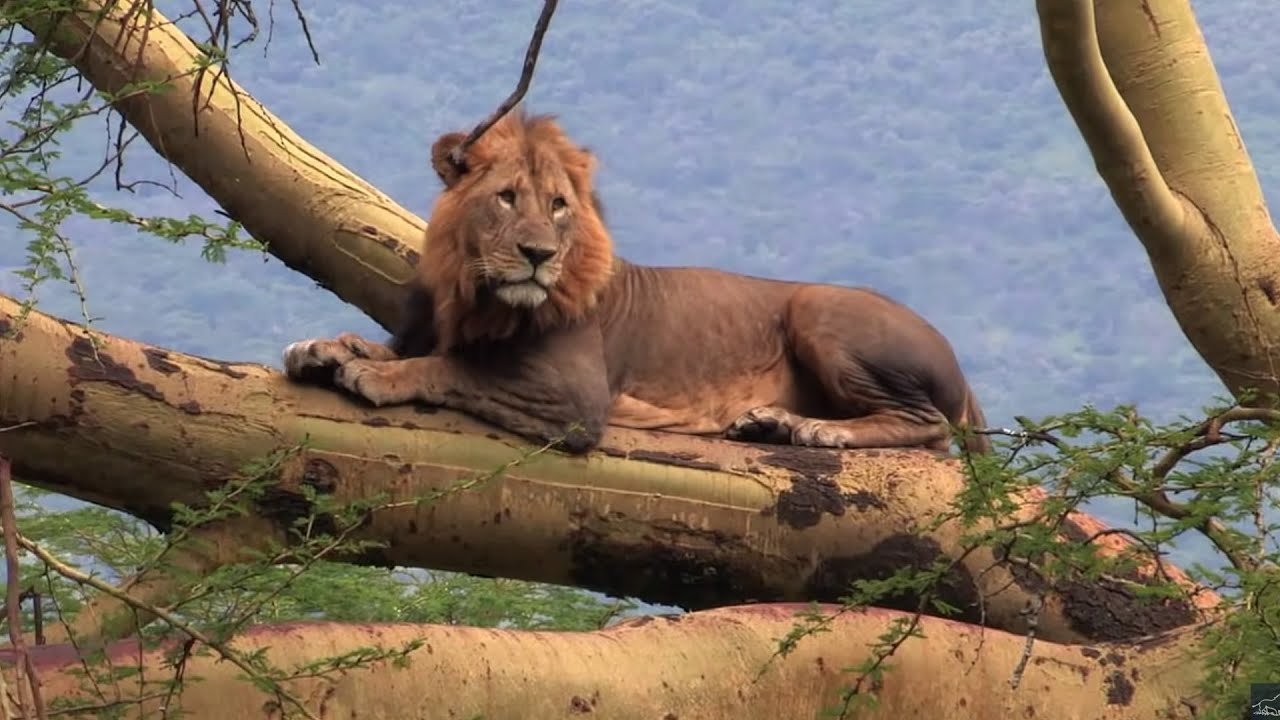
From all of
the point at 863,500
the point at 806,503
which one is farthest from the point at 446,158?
the point at 863,500

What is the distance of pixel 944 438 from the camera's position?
792 cm

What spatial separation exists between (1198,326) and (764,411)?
1523mm

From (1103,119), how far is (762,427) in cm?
175

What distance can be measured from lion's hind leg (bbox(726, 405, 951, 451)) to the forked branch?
3.74ft

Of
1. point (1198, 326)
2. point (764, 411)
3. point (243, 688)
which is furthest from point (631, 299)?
point (243, 688)

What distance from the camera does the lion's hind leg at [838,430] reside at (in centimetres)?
765

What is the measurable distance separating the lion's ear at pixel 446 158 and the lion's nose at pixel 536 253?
45cm

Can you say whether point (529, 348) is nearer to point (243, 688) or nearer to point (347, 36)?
point (243, 688)

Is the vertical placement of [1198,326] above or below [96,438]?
above

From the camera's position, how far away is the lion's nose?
7.25 m

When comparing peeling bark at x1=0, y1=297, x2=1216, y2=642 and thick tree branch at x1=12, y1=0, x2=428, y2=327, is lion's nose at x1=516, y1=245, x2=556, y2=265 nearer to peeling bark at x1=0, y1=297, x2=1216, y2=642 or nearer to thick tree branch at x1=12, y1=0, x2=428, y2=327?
peeling bark at x1=0, y1=297, x2=1216, y2=642

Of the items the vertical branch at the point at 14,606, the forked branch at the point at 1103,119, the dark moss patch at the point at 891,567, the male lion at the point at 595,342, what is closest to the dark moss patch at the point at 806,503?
the dark moss patch at the point at 891,567

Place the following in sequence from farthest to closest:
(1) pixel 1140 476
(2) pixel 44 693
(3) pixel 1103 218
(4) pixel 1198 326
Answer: (3) pixel 1103 218 → (4) pixel 1198 326 → (2) pixel 44 693 → (1) pixel 1140 476

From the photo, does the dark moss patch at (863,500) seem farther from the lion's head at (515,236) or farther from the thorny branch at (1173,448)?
the thorny branch at (1173,448)
